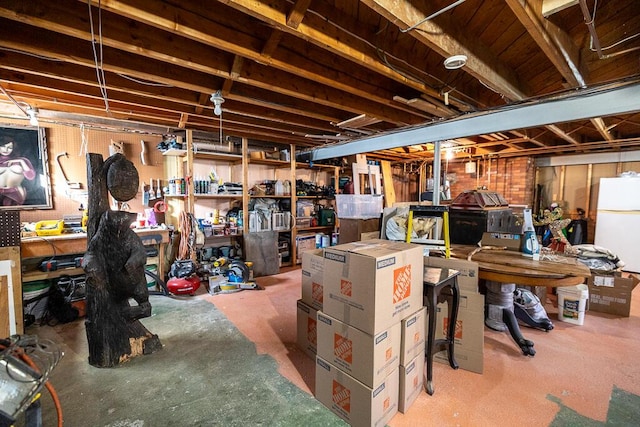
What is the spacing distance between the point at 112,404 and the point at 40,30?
2.45 meters

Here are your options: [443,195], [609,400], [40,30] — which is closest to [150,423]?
[40,30]

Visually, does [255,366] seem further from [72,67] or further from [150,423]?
[72,67]

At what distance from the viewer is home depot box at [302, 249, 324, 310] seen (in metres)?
2.13

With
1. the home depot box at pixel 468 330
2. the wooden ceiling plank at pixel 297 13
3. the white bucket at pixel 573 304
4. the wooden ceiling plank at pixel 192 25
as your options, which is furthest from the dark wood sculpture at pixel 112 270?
the white bucket at pixel 573 304

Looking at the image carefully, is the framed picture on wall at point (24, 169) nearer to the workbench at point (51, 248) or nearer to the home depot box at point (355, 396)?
the workbench at point (51, 248)

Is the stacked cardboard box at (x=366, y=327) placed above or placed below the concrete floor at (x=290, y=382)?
above

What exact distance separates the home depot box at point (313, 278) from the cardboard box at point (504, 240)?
5.63 feet

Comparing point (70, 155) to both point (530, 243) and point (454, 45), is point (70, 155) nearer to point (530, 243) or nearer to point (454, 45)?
point (454, 45)

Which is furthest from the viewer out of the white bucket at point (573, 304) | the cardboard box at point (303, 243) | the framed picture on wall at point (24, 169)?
the cardboard box at point (303, 243)

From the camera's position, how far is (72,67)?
223 cm

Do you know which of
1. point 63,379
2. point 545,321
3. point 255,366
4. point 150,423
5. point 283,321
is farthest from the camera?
point 283,321

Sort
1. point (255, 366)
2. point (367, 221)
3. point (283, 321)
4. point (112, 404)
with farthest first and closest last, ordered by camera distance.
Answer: point (367, 221), point (283, 321), point (255, 366), point (112, 404)

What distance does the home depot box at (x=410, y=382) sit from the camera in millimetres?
1633

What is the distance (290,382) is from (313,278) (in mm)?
730
